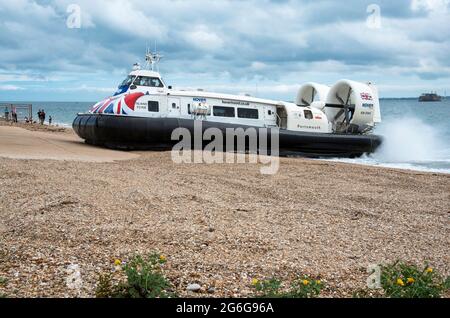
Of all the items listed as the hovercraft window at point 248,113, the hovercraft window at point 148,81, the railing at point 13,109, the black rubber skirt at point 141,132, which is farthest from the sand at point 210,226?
the railing at point 13,109

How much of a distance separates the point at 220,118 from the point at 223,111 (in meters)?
0.28

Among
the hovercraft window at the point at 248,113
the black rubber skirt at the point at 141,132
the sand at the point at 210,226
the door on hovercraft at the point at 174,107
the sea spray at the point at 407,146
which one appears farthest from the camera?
the sea spray at the point at 407,146

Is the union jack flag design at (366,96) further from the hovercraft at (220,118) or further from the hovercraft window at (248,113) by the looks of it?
the hovercraft window at (248,113)

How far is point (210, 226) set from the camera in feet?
17.0

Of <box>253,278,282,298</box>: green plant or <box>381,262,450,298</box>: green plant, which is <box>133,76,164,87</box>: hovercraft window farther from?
<box>253,278,282,298</box>: green plant

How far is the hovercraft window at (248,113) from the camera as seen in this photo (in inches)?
609

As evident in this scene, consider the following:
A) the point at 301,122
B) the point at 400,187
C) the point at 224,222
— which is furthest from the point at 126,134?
the point at 224,222

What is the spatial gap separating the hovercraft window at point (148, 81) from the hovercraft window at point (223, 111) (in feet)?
5.72

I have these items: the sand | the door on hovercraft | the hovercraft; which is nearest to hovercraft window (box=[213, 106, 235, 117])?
the hovercraft

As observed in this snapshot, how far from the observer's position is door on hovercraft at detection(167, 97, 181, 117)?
1440 cm

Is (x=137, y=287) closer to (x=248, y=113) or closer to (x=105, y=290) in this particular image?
(x=105, y=290)

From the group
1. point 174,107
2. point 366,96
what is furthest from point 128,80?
point 366,96
